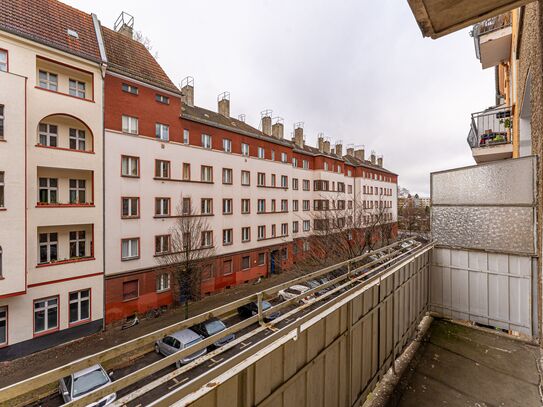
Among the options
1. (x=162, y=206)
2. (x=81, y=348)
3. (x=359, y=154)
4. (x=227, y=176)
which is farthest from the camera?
(x=359, y=154)

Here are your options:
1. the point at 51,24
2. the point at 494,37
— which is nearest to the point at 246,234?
the point at 51,24

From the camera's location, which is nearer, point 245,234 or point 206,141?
point 206,141

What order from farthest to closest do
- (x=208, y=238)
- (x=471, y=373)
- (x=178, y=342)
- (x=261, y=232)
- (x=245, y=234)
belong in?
1. (x=261, y=232)
2. (x=245, y=234)
3. (x=208, y=238)
4. (x=178, y=342)
5. (x=471, y=373)

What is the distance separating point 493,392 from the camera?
3.63m

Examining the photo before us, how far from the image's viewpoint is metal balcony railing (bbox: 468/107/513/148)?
8703 mm

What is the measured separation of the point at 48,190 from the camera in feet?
39.4

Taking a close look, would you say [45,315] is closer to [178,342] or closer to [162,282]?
[162,282]

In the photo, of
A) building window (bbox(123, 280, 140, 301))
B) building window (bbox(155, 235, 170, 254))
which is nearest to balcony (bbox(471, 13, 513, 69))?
building window (bbox(155, 235, 170, 254))

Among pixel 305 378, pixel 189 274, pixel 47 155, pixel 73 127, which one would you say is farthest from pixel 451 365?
pixel 73 127

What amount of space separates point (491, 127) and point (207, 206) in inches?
611

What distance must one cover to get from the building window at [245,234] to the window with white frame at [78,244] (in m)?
10.2

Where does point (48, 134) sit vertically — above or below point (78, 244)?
above

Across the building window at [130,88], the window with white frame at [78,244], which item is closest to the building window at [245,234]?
the window with white frame at [78,244]

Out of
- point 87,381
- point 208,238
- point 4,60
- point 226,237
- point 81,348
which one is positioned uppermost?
point 4,60
